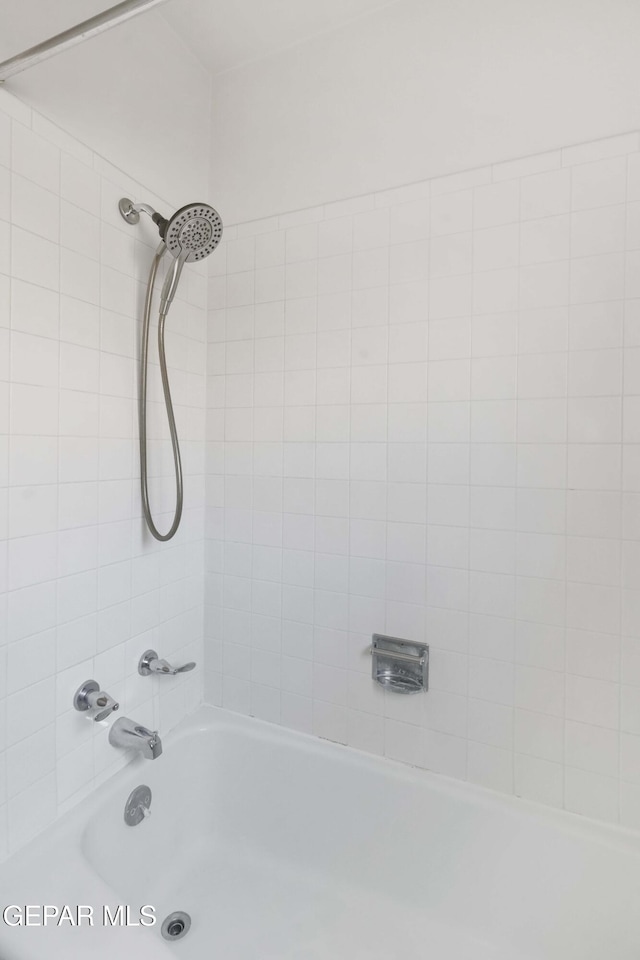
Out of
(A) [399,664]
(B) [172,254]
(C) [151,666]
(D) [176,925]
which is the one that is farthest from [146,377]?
(D) [176,925]

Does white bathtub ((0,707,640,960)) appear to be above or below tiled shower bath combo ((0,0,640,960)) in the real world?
below

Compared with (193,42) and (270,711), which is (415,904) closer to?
(270,711)

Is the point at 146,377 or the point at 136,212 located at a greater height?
the point at 136,212

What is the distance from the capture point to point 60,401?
122 centimetres

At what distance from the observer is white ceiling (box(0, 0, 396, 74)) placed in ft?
4.64

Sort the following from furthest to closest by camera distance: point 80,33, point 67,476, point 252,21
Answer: point 252,21 < point 67,476 < point 80,33

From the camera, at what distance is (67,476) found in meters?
1.24

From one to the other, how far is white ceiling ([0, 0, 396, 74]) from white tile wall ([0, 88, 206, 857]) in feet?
1.41

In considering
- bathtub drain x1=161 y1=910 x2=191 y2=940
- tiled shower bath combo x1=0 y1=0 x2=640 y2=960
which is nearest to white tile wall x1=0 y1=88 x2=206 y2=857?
tiled shower bath combo x1=0 y1=0 x2=640 y2=960

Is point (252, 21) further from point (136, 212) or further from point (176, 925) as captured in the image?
point (176, 925)

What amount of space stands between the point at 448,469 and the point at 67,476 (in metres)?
0.99

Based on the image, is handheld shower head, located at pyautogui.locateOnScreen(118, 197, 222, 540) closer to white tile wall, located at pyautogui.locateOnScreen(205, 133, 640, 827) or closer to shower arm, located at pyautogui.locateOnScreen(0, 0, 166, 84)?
white tile wall, located at pyautogui.locateOnScreen(205, 133, 640, 827)

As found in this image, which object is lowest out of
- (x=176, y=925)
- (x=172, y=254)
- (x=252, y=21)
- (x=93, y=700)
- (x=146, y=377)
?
(x=176, y=925)

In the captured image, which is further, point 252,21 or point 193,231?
point 252,21
